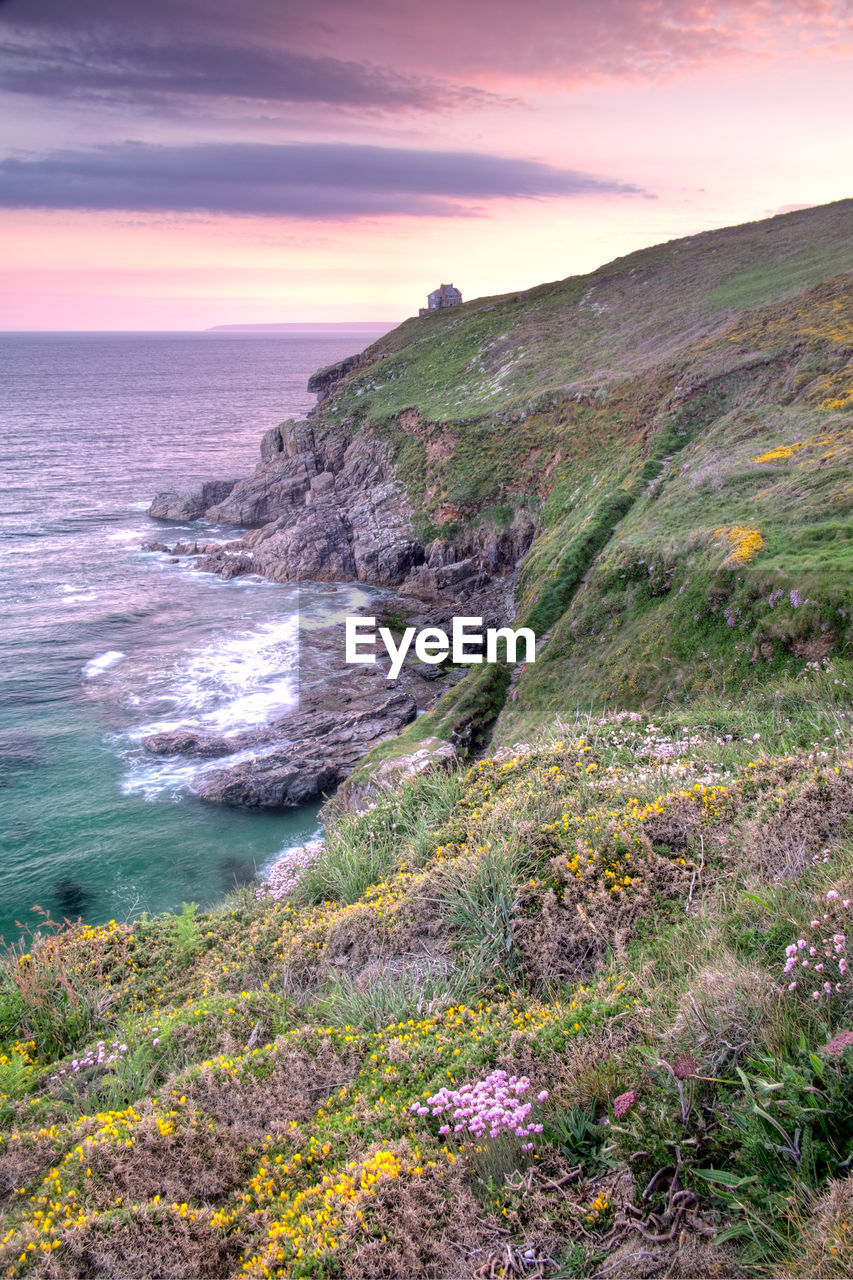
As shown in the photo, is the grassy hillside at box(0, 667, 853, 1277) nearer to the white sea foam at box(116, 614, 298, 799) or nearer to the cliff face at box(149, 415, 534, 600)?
the white sea foam at box(116, 614, 298, 799)

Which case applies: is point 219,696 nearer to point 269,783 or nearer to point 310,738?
point 310,738

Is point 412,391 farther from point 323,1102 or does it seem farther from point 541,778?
point 323,1102

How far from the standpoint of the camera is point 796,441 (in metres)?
27.2

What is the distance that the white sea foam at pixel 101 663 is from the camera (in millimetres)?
36312

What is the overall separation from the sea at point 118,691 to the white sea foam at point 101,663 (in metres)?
0.11

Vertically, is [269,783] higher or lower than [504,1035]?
lower

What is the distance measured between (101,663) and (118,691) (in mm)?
3991

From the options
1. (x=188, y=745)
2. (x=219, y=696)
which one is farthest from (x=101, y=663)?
(x=188, y=745)

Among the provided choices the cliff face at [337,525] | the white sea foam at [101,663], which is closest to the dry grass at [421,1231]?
the white sea foam at [101,663]

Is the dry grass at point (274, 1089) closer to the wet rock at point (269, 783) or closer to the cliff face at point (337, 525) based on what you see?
the wet rock at point (269, 783)

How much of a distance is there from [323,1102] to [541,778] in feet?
17.2

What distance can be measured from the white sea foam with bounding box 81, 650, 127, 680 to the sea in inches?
4.3

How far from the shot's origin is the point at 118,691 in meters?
34.2

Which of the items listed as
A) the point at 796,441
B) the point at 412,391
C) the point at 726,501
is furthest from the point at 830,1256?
the point at 412,391
